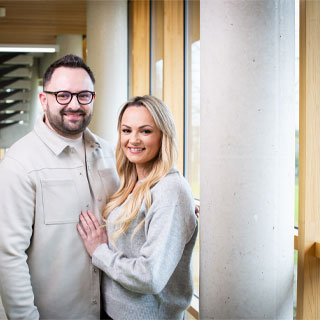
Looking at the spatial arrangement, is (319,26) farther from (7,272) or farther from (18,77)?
(18,77)

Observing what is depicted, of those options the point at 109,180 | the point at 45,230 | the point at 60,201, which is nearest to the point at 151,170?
the point at 109,180

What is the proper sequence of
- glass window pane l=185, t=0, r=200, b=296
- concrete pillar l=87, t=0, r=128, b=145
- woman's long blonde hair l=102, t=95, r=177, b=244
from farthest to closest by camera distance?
concrete pillar l=87, t=0, r=128, b=145, glass window pane l=185, t=0, r=200, b=296, woman's long blonde hair l=102, t=95, r=177, b=244

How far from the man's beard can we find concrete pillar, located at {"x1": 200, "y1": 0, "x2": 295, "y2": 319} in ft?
2.28

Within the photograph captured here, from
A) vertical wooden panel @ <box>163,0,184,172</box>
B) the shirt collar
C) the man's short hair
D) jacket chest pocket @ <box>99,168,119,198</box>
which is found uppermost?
vertical wooden panel @ <box>163,0,184,172</box>

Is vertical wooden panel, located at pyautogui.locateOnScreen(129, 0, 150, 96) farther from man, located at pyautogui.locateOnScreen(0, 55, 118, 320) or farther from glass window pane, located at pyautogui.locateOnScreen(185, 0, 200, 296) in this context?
man, located at pyautogui.locateOnScreen(0, 55, 118, 320)

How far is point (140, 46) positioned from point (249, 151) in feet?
13.2

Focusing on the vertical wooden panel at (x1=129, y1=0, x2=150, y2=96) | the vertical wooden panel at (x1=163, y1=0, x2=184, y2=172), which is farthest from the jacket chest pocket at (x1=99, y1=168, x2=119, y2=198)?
the vertical wooden panel at (x1=129, y1=0, x2=150, y2=96)

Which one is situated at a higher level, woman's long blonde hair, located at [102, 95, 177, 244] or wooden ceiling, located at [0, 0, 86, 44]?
wooden ceiling, located at [0, 0, 86, 44]

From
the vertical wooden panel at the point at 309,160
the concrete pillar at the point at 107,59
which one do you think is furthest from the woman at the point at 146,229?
the concrete pillar at the point at 107,59

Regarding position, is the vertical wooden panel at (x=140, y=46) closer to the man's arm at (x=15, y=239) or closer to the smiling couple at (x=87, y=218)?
the smiling couple at (x=87, y=218)

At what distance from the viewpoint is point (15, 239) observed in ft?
7.06

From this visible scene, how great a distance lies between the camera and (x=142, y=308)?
2.16m

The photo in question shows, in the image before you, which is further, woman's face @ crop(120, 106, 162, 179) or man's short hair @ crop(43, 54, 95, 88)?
man's short hair @ crop(43, 54, 95, 88)

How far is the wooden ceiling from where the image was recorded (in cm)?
645
